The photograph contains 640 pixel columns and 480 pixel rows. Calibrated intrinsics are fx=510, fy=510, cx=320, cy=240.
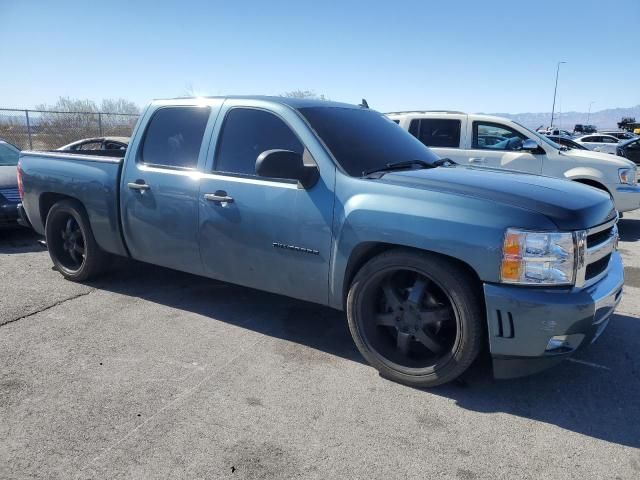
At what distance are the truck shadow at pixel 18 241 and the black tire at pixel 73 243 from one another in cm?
167

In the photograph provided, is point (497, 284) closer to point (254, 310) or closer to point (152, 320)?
point (254, 310)

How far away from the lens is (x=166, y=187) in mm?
4305

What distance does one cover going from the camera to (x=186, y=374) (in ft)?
11.4

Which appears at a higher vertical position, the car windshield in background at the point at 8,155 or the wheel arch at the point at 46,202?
the car windshield in background at the point at 8,155

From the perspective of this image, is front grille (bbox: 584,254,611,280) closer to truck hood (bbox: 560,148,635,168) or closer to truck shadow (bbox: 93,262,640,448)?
truck shadow (bbox: 93,262,640,448)

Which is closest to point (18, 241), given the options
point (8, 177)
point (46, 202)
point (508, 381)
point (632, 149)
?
point (8, 177)

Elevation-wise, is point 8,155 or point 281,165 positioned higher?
point 281,165

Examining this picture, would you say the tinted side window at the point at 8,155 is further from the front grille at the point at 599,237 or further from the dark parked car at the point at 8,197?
the front grille at the point at 599,237

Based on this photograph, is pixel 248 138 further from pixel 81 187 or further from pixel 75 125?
pixel 75 125

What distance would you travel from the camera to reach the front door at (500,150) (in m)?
8.37

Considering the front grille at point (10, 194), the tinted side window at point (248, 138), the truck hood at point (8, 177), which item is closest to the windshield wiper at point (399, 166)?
the tinted side window at point (248, 138)

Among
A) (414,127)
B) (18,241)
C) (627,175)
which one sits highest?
(414,127)

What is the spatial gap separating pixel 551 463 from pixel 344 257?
5.44ft

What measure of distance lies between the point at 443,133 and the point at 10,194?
683 centimetres
